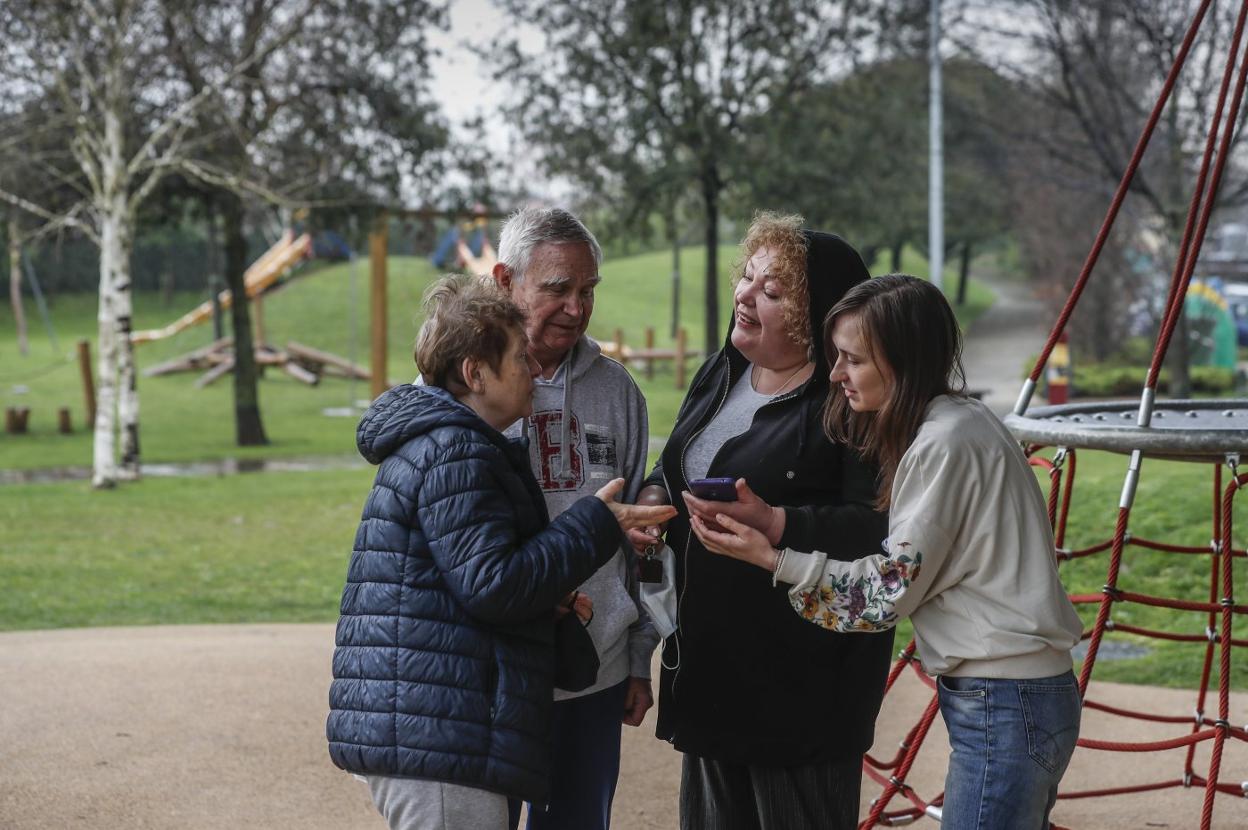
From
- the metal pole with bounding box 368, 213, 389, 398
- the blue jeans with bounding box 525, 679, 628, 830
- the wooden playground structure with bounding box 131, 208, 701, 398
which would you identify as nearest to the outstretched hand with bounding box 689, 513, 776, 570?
the blue jeans with bounding box 525, 679, 628, 830

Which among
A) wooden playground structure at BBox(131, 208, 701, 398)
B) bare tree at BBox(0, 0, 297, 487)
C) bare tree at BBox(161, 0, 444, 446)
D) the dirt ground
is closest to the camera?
the dirt ground

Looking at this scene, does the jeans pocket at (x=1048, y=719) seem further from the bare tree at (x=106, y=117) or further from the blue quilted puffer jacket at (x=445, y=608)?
the bare tree at (x=106, y=117)

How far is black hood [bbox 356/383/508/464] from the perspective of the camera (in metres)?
2.43

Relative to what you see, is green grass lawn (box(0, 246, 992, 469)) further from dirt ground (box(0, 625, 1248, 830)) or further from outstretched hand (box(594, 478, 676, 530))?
dirt ground (box(0, 625, 1248, 830))

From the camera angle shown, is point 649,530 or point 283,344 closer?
point 649,530

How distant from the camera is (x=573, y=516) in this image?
2508 millimetres

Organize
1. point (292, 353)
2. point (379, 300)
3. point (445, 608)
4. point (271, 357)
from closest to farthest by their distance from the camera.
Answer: point (445, 608)
point (379, 300)
point (271, 357)
point (292, 353)

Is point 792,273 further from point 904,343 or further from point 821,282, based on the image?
point 904,343

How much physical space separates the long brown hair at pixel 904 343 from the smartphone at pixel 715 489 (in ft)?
0.91

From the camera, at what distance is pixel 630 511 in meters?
2.56


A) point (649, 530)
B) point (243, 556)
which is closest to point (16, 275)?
point (243, 556)

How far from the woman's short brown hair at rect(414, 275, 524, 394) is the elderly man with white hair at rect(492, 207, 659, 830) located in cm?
37

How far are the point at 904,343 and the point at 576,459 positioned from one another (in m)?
0.79

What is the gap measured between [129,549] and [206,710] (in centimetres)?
575
